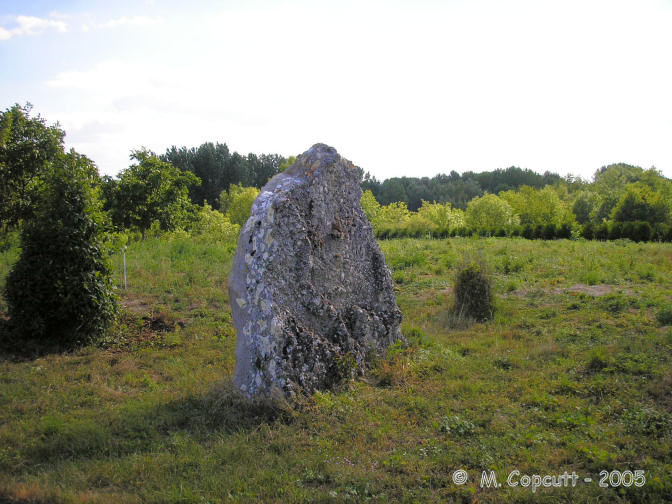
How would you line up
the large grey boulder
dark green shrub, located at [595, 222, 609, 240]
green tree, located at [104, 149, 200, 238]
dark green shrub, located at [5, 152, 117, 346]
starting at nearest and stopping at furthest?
1. the large grey boulder
2. dark green shrub, located at [5, 152, 117, 346]
3. dark green shrub, located at [595, 222, 609, 240]
4. green tree, located at [104, 149, 200, 238]

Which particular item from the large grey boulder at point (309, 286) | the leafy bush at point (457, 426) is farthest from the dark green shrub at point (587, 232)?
the leafy bush at point (457, 426)

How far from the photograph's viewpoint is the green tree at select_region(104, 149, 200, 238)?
23453mm

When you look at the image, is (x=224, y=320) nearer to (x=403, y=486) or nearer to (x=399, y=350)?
(x=399, y=350)

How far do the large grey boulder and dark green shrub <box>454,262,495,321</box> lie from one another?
106 inches

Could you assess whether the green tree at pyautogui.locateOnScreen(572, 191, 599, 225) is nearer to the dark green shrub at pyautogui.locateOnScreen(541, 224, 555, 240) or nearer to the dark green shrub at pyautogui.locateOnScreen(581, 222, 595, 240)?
the dark green shrub at pyautogui.locateOnScreen(541, 224, 555, 240)

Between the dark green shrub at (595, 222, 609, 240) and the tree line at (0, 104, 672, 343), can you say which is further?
the dark green shrub at (595, 222, 609, 240)

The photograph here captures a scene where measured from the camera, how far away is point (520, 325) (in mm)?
8836

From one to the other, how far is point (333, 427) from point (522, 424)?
202 centimetres

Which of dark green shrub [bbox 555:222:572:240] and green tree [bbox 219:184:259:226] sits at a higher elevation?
green tree [bbox 219:184:259:226]

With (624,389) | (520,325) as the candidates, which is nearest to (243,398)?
(624,389)

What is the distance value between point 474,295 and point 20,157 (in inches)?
787

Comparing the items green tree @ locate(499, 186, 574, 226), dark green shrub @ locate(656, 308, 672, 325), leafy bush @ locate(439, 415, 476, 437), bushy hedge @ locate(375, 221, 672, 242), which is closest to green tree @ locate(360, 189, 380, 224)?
green tree @ locate(499, 186, 574, 226)

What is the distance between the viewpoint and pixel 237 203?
5509cm

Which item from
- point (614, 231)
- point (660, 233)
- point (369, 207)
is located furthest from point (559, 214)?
point (660, 233)
